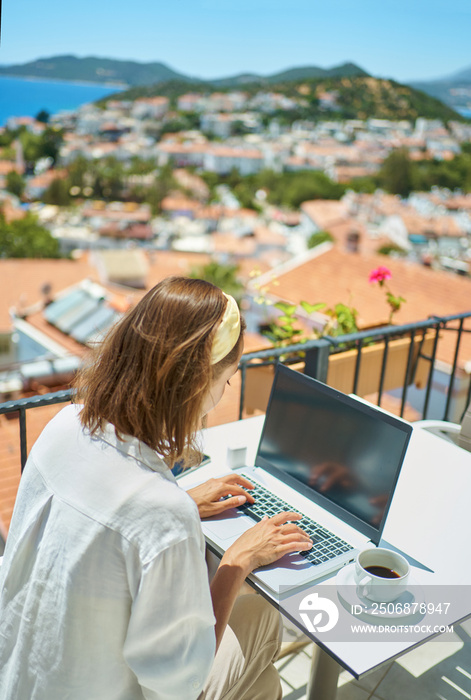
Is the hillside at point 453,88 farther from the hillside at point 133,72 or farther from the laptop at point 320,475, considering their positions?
the laptop at point 320,475

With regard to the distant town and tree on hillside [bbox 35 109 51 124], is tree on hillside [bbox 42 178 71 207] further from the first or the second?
tree on hillside [bbox 35 109 51 124]

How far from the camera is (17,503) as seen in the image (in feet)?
3.14

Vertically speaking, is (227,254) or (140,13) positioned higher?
(140,13)

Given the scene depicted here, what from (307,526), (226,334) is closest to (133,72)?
(307,526)

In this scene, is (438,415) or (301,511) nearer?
(301,511)

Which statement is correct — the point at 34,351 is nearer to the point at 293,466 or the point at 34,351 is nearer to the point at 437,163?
the point at 293,466

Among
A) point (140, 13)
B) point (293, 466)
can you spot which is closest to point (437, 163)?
point (140, 13)

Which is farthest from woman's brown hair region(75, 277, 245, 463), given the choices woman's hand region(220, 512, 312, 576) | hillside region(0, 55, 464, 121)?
hillside region(0, 55, 464, 121)

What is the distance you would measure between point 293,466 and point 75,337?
14.3m

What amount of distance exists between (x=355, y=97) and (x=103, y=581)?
113m

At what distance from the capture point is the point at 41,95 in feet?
326

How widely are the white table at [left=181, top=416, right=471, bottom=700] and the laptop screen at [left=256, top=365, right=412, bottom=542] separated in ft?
0.35

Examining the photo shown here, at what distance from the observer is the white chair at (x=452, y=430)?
1.83 meters

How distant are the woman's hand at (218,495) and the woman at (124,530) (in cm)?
40
